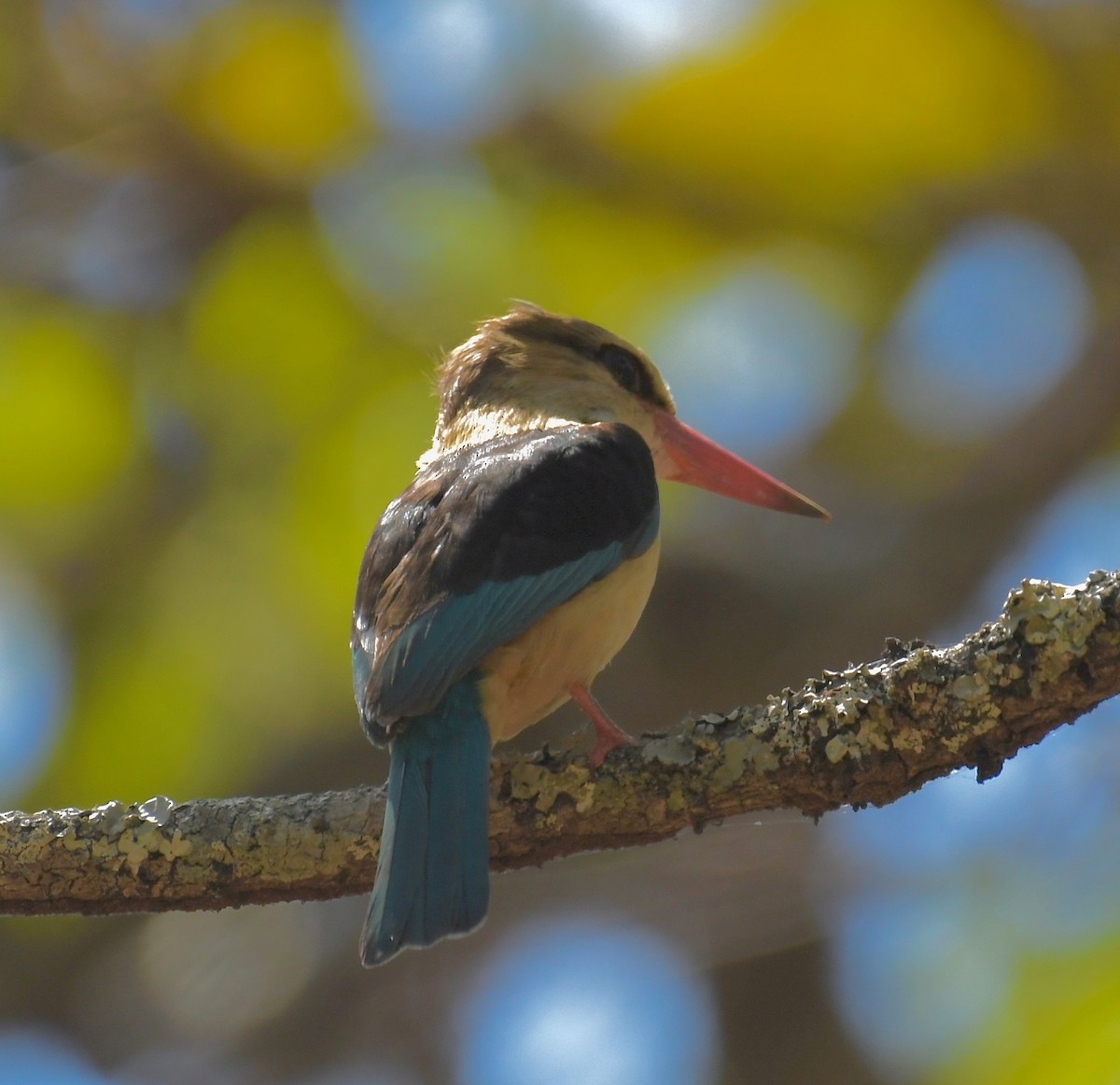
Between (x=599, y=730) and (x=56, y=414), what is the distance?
272 cm

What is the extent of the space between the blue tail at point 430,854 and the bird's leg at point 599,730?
230 millimetres

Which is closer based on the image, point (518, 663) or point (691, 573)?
point (518, 663)

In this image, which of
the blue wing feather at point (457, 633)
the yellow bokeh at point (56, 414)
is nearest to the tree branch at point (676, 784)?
the blue wing feather at point (457, 633)

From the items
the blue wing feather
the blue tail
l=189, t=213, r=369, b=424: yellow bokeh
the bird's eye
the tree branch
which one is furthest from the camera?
l=189, t=213, r=369, b=424: yellow bokeh

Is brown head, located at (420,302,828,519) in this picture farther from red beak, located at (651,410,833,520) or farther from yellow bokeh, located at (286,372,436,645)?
yellow bokeh, located at (286,372,436,645)

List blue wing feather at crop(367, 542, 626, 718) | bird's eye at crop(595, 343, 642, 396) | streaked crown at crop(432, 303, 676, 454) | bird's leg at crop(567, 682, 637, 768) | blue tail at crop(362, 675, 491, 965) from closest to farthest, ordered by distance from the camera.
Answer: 1. blue tail at crop(362, 675, 491, 965)
2. bird's leg at crop(567, 682, 637, 768)
3. blue wing feather at crop(367, 542, 626, 718)
4. streaked crown at crop(432, 303, 676, 454)
5. bird's eye at crop(595, 343, 642, 396)

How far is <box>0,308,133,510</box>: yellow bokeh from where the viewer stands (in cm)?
507

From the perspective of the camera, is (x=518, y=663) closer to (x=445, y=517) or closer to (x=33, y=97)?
(x=445, y=517)

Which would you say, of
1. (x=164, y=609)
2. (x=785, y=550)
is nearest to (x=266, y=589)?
(x=164, y=609)

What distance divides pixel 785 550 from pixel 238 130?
2.34 meters

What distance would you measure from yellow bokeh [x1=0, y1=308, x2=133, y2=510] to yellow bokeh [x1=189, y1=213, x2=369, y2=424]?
1.37 ft

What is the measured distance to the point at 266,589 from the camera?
533 centimetres

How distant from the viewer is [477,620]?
3271 millimetres

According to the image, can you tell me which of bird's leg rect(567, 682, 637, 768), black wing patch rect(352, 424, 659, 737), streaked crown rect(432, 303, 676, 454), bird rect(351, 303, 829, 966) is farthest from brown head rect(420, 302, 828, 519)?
bird's leg rect(567, 682, 637, 768)
